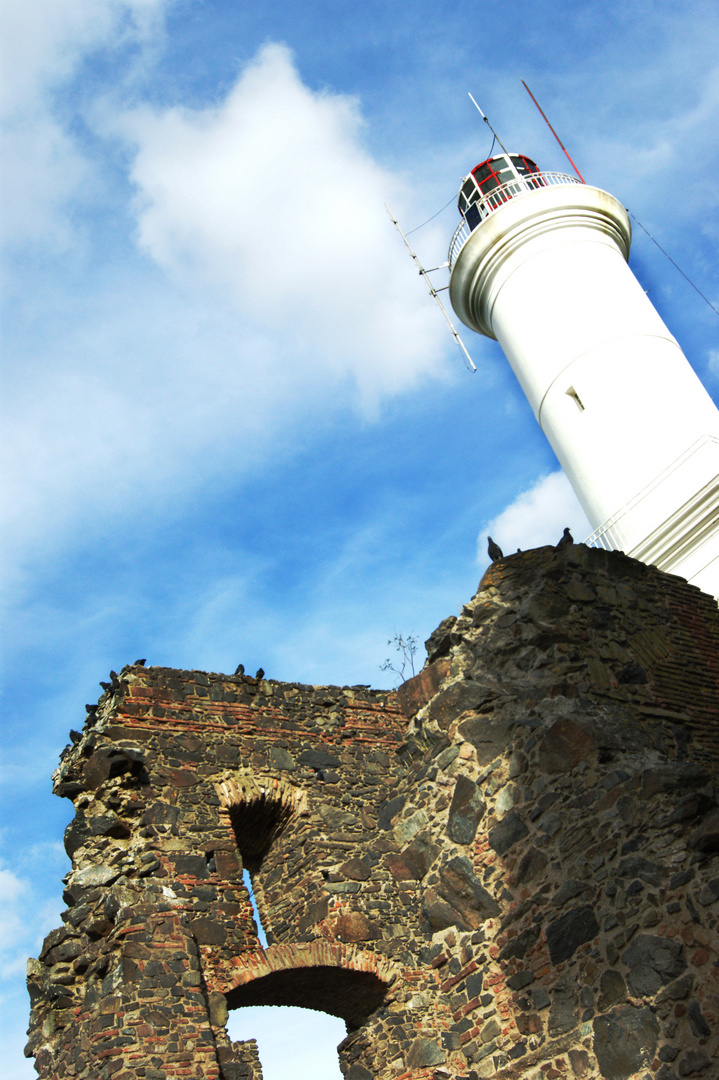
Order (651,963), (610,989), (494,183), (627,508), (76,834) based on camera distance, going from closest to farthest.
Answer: (651,963), (610,989), (76,834), (627,508), (494,183)

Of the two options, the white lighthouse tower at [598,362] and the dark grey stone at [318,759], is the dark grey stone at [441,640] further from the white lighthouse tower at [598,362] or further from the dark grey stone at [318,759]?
the white lighthouse tower at [598,362]

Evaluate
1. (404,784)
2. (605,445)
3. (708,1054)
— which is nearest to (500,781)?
(404,784)

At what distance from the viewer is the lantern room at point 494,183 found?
1591 centimetres

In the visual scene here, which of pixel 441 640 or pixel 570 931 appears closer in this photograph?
pixel 570 931

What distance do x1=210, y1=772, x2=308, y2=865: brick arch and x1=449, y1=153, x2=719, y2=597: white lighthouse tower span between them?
18.4 feet

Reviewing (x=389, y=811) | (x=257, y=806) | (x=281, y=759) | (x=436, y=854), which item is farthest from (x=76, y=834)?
(x=436, y=854)

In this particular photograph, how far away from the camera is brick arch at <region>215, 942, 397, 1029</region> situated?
271 inches

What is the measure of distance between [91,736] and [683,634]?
560 cm

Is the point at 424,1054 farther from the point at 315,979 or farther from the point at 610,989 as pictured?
the point at 610,989

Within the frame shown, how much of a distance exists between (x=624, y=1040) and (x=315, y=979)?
8.57 ft

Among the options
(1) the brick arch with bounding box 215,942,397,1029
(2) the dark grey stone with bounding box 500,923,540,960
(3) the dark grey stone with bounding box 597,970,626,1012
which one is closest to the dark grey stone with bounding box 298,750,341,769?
(1) the brick arch with bounding box 215,942,397,1029

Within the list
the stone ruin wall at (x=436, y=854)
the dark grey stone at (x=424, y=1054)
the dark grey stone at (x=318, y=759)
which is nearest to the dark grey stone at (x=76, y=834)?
the stone ruin wall at (x=436, y=854)

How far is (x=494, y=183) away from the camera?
1694 cm

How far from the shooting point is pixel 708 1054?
5.20 m
